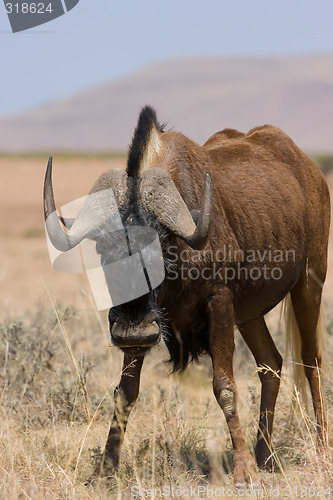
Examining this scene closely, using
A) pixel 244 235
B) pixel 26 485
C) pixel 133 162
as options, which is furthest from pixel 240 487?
pixel 133 162

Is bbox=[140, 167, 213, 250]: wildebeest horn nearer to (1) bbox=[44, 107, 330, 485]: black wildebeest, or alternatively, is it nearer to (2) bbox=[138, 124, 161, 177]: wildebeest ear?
(1) bbox=[44, 107, 330, 485]: black wildebeest

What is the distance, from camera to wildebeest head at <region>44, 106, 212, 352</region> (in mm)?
4160

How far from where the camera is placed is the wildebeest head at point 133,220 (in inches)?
164

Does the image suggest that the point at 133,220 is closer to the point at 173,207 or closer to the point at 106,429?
the point at 173,207

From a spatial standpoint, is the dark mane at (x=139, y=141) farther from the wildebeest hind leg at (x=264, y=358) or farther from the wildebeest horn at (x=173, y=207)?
the wildebeest hind leg at (x=264, y=358)

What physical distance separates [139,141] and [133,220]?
2.03 feet

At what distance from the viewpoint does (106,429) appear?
5.78 meters

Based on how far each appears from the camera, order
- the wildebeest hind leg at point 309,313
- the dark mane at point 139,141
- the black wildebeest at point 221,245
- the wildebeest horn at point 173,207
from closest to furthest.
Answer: the wildebeest horn at point 173,207 < the black wildebeest at point 221,245 < the dark mane at point 139,141 < the wildebeest hind leg at point 309,313

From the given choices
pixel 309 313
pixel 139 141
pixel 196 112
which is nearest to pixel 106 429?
pixel 309 313

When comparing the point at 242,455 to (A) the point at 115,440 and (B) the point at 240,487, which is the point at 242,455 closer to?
(B) the point at 240,487

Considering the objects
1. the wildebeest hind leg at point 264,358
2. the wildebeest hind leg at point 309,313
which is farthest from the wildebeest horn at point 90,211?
the wildebeest hind leg at point 309,313

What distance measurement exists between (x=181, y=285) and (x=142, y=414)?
71.7 inches

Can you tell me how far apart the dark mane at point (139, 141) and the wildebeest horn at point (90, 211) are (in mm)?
86

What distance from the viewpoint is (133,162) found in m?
4.66
